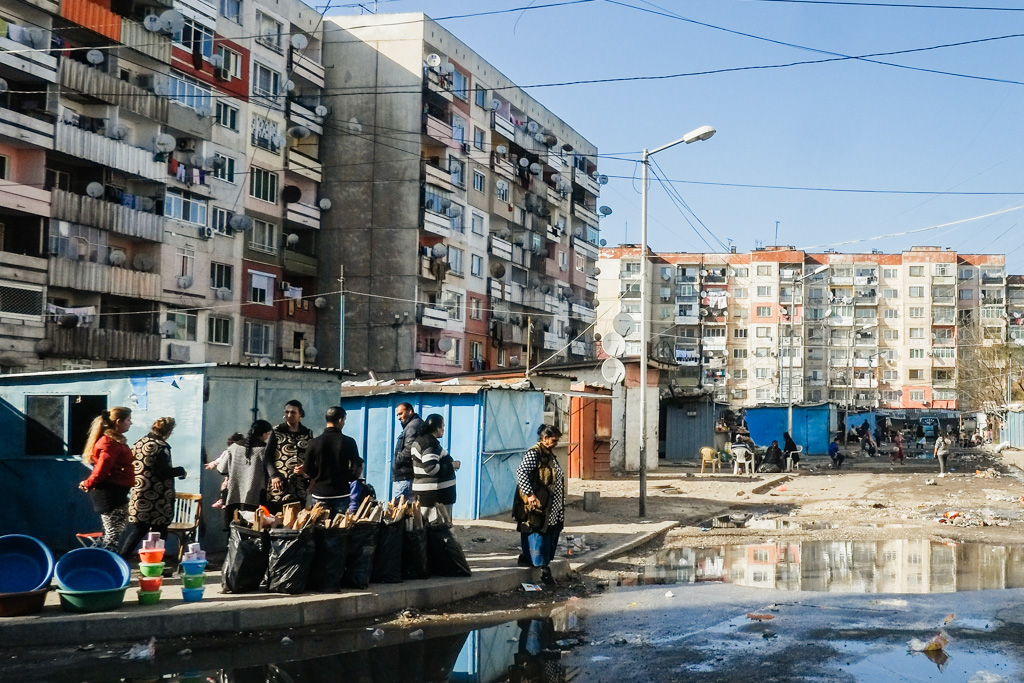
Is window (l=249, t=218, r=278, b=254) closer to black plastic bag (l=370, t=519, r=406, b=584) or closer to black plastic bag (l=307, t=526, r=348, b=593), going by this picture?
black plastic bag (l=370, t=519, r=406, b=584)

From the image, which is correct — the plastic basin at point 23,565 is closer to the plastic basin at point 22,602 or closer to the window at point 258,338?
the plastic basin at point 22,602

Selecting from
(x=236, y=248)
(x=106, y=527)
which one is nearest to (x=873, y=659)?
(x=106, y=527)

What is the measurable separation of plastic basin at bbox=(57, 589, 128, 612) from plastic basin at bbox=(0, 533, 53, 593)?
0.23 metres

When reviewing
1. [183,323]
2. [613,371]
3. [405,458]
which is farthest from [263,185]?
[405,458]

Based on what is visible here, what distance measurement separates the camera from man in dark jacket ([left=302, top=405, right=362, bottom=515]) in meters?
11.6

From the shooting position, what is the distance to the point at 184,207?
4122cm

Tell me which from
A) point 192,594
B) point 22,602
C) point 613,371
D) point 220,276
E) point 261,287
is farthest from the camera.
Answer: point 261,287

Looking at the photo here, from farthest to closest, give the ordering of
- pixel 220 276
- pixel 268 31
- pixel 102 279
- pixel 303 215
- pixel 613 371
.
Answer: pixel 303 215
pixel 268 31
pixel 220 276
pixel 102 279
pixel 613 371

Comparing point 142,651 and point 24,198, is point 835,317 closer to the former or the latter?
point 24,198

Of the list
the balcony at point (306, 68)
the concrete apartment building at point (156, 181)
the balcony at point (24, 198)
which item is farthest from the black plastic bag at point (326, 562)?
the balcony at point (306, 68)

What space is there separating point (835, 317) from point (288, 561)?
12116 cm

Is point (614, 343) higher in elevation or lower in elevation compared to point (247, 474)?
higher

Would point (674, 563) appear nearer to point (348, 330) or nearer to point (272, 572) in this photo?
point (272, 572)

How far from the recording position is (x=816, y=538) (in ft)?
62.2
